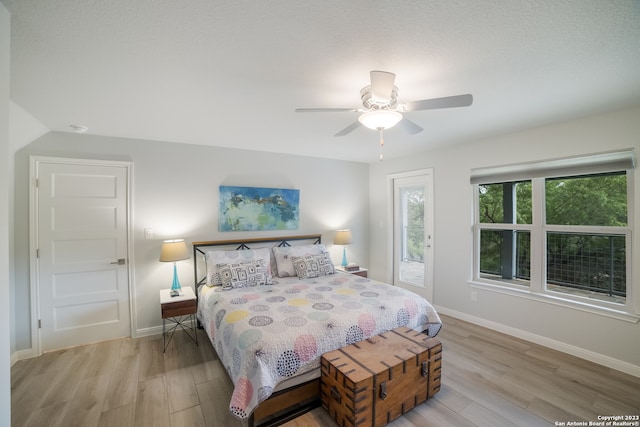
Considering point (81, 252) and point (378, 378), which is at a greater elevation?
point (81, 252)

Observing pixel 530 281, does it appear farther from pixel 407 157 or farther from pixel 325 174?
pixel 325 174

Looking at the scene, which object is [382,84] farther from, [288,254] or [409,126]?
[288,254]

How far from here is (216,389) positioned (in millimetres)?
2311

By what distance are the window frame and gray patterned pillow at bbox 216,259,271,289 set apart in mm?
2815

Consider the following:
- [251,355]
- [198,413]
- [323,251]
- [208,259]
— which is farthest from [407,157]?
[198,413]

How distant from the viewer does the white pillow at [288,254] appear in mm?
3684

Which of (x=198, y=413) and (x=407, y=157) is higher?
(x=407, y=157)

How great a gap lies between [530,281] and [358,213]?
2723 mm

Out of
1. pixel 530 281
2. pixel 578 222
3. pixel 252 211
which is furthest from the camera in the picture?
pixel 252 211

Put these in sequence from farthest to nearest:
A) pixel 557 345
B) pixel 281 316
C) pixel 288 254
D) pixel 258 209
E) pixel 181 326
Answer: pixel 258 209 → pixel 288 254 → pixel 181 326 → pixel 557 345 → pixel 281 316

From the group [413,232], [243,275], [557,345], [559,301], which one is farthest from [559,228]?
[243,275]

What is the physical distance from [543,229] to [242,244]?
12.4ft

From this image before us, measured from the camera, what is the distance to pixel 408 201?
461 cm

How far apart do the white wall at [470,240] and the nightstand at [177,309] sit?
3231 millimetres
